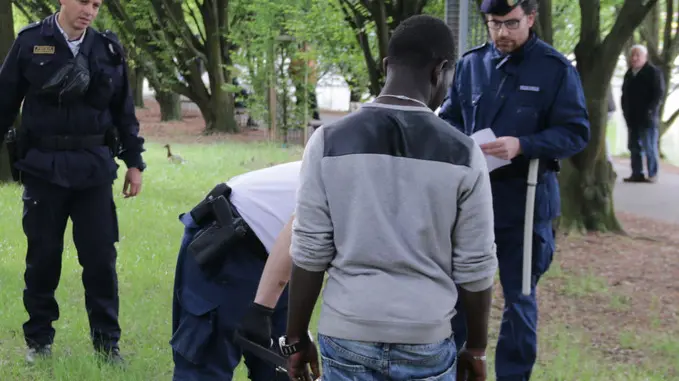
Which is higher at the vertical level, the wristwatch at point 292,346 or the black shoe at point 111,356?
the wristwatch at point 292,346

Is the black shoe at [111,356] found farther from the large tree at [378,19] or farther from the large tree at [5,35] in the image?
the large tree at [5,35]

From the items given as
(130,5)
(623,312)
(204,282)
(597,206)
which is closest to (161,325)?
(204,282)

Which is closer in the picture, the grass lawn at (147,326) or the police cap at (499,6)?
the police cap at (499,6)

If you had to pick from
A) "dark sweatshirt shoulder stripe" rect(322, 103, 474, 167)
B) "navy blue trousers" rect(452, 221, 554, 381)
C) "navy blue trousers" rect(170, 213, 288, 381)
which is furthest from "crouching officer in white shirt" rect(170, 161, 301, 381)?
"navy blue trousers" rect(452, 221, 554, 381)

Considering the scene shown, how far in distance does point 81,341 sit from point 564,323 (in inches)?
125

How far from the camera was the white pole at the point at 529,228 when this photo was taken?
4.27 m

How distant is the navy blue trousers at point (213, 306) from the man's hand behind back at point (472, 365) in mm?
903

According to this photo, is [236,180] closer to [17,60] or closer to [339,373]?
[339,373]

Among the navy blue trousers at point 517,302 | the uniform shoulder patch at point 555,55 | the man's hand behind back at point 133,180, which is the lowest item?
the navy blue trousers at point 517,302

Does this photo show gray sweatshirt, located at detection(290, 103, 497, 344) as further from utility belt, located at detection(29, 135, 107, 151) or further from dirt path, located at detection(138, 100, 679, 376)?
dirt path, located at detection(138, 100, 679, 376)

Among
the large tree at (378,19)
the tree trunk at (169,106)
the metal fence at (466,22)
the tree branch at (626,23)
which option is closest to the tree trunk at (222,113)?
the tree trunk at (169,106)

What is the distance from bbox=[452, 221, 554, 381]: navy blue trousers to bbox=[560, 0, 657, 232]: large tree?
4.67 meters

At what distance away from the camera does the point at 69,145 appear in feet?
15.3

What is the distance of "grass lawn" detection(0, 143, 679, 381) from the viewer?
15.9 ft
